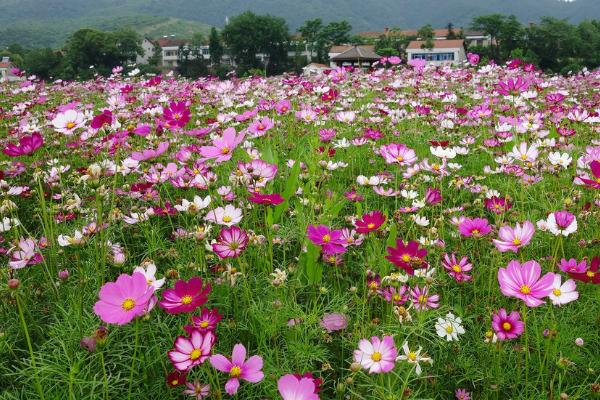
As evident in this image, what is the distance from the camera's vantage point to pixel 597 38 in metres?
37.1

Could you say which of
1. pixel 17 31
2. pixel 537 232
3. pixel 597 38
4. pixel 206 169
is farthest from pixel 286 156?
pixel 17 31

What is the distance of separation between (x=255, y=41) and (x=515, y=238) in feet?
181

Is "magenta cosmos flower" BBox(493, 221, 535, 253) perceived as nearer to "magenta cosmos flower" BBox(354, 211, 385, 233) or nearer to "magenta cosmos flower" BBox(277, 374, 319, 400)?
"magenta cosmos flower" BBox(354, 211, 385, 233)

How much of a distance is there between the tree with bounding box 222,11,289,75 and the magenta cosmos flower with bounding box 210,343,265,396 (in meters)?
53.0

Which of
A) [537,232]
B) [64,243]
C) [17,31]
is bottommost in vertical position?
[537,232]

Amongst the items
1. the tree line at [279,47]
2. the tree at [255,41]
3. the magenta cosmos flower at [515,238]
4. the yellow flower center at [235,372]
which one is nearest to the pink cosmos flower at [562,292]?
the magenta cosmos flower at [515,238]

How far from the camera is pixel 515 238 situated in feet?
3.80

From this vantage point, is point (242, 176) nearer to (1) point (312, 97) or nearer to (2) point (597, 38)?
(1) point (312, 97)

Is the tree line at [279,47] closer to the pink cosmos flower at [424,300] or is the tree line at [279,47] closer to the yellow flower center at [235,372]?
the pink cosmos flower at [424,300]

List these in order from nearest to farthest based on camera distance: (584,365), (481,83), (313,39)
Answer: (584,365) < (481,83) < (313,39)

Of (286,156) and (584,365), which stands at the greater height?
(286,156)

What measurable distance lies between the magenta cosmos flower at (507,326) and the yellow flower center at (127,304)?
808 millimetres

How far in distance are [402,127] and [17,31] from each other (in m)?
107

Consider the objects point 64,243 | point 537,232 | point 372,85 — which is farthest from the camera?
point 372,85
